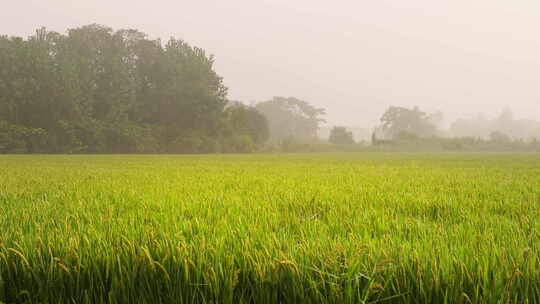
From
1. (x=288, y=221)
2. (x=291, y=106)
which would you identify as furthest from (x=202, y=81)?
(x=291, y=106)

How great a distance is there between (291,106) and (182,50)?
153 feet

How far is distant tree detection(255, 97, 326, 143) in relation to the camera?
7025cm

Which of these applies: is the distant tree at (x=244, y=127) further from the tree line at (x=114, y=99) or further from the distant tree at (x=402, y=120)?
the distant tree at (x=402, y=120)

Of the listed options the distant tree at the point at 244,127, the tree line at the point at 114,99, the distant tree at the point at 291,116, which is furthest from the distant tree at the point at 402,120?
the distant tree at the point at 244,127

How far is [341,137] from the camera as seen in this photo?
5331 cm

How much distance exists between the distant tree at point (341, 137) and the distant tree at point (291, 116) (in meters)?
14.1

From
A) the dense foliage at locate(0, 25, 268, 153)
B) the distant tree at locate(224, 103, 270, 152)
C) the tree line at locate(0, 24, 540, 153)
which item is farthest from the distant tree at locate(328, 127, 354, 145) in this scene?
the dense foliage at locate(0, 25, 268, 153)

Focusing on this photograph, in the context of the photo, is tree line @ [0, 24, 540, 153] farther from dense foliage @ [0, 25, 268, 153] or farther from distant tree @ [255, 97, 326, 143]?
distant tree @ [255, 97, 326, 143]

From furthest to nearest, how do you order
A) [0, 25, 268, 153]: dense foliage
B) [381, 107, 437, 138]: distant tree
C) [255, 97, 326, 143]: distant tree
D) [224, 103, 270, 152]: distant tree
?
1. [381, 107, 437, 138]: distant tree
2. [255, 97, 326, 143]: distant tree
3. [224, 103, 270, 152]: distant tree
4. [0, 25, 268, 153]: dense foliage

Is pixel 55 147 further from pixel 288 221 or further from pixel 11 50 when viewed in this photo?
pixel 288 221

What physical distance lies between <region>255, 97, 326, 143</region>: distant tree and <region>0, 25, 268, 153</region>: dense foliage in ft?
104

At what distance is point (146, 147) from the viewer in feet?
93.9

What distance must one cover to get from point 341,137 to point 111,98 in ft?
119

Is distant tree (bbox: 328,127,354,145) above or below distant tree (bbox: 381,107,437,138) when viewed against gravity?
below
